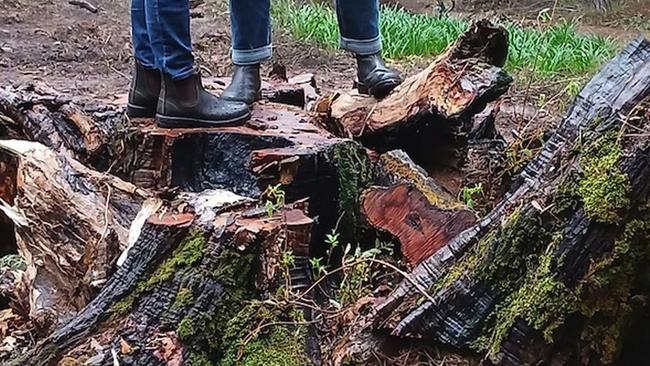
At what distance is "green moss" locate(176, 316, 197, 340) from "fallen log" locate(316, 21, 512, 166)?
54.9 inches

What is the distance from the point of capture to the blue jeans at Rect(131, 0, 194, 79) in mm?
2795

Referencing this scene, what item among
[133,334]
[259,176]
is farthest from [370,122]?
[133,334]

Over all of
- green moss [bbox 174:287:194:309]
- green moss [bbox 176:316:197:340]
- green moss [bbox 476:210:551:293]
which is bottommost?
green moss [bbox 176:316:197:340]

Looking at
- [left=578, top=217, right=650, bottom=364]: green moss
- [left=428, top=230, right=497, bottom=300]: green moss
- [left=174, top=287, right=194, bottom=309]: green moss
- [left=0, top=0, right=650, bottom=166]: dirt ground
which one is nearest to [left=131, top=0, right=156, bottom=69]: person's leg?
[left=174, top=287, right=194, bottom=309]: green moss

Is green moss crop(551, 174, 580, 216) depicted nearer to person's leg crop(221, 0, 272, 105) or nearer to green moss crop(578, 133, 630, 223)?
green moss crop(578, 133, 630, 223)

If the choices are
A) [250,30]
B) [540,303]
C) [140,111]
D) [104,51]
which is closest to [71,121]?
[140,111]

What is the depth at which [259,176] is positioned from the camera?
2.54 meters

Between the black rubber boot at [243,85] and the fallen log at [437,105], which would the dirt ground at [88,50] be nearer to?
the black rubber boot at [243,85]

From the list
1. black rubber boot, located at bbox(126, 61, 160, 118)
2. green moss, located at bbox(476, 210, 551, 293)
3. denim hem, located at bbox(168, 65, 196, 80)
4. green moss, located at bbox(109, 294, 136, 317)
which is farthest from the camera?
black rubber boot, located at bbox(126, 61, 160, 118)

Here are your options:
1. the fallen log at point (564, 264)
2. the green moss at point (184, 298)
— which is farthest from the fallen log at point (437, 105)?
the green moss at point (184, 298)

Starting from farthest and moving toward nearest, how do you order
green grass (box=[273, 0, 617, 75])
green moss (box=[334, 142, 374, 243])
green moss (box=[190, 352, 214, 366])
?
green grass (box=[273, 0, 617, 75]), green moss (box=[334, 142, 374, 243]), green moss (box=[190, 352, 214, 366])

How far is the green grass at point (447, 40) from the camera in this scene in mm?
6355

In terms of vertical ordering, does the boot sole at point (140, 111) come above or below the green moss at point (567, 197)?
below

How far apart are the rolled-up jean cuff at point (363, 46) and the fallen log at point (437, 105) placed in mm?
181
